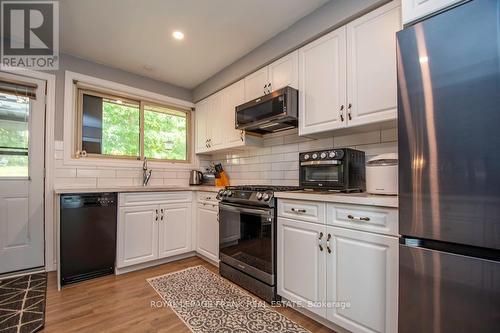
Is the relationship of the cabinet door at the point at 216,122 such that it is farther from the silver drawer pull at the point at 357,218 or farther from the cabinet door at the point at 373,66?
the silver drawer pull at the point at 357,218

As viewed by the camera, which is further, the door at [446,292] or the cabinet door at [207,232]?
the cabinet door at [207,232]

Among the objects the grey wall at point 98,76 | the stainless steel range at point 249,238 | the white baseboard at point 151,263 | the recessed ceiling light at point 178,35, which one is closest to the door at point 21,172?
the grey wall at point 98,76

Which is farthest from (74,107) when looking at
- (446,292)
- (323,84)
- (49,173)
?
(446,292)

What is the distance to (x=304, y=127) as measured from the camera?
2131mm

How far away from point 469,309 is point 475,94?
86 cm

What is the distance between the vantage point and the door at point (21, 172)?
2480mm

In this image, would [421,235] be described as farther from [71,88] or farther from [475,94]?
[71,88]

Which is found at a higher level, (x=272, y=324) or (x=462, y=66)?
(x=462, y=66)

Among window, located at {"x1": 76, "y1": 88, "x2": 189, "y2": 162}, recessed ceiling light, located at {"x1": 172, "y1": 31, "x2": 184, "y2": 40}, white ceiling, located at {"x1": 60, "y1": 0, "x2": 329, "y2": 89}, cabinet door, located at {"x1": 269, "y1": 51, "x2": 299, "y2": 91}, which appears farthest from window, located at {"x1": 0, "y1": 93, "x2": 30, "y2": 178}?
cabinet door, located at {"x1": 269, "y1": 51, "x2": 299, "y2": 91}

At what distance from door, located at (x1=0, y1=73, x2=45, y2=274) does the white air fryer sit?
10.8 feet

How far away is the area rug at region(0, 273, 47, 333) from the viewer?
1.64 meters

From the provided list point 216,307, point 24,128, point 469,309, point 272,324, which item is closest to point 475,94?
point 469,309

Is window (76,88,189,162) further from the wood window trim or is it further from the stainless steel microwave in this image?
the stainless steel microwave

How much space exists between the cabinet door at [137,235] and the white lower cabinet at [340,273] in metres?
1.56
